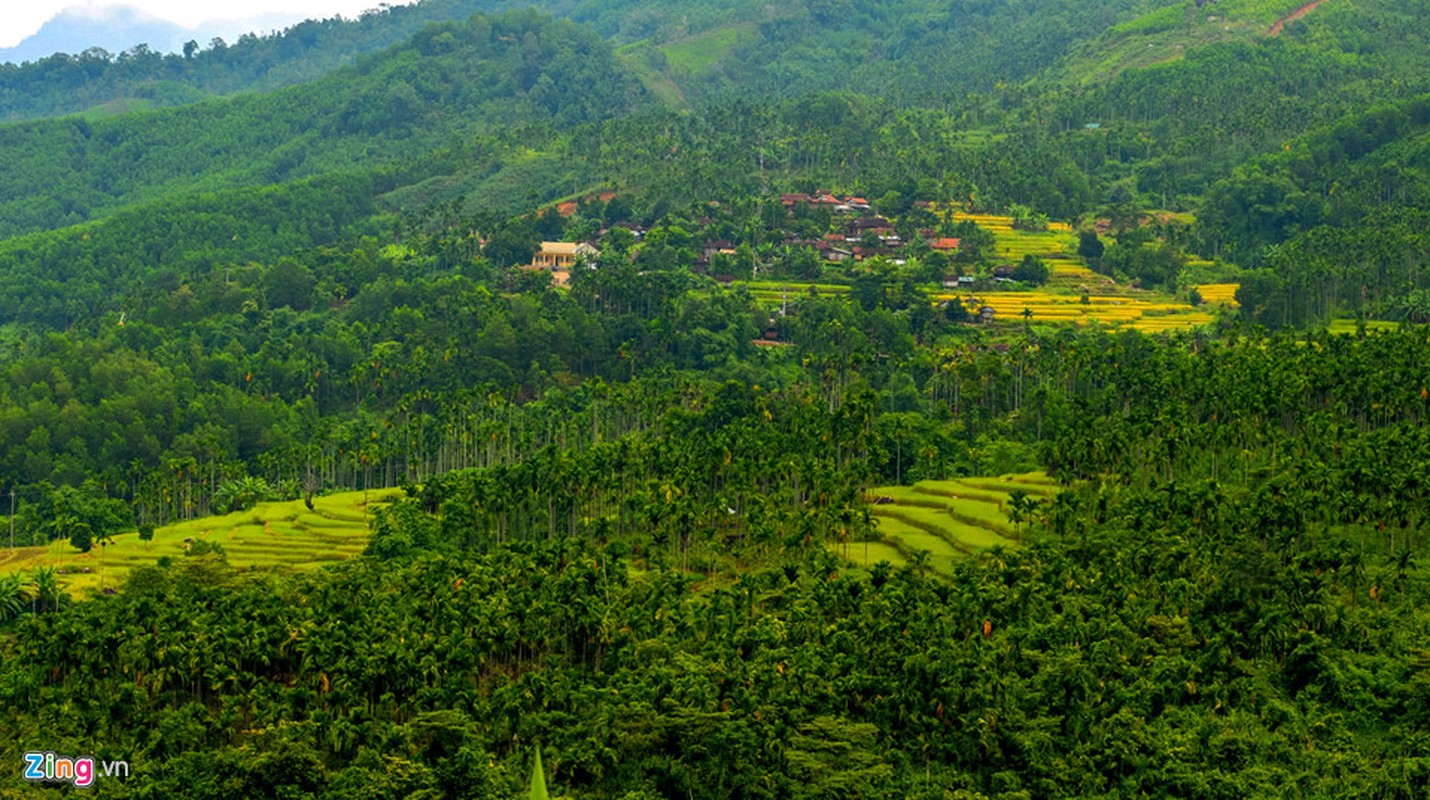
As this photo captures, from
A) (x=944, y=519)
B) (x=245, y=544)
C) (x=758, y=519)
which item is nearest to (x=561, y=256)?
(x=245, y=544)

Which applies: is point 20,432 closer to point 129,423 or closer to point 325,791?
point 129,423

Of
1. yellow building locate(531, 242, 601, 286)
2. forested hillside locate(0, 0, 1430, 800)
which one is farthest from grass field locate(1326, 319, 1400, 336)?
yellow building locate(531, 242, 601, 286)

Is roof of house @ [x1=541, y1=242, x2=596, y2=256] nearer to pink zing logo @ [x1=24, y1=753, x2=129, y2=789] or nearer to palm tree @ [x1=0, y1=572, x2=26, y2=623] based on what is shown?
palm tree @ [x1=0, y1=572, x2=26, y2=623]

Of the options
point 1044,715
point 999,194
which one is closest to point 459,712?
point 1044,715

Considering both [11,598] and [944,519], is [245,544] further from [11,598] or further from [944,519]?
[944,519]

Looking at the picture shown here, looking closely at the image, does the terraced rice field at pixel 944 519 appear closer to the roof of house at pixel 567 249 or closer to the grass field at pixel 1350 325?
the grass field at pixel 1350 325

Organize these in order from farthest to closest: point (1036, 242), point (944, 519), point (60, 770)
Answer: point (1036, 242) → point (944, 519) → point (60, 770)
